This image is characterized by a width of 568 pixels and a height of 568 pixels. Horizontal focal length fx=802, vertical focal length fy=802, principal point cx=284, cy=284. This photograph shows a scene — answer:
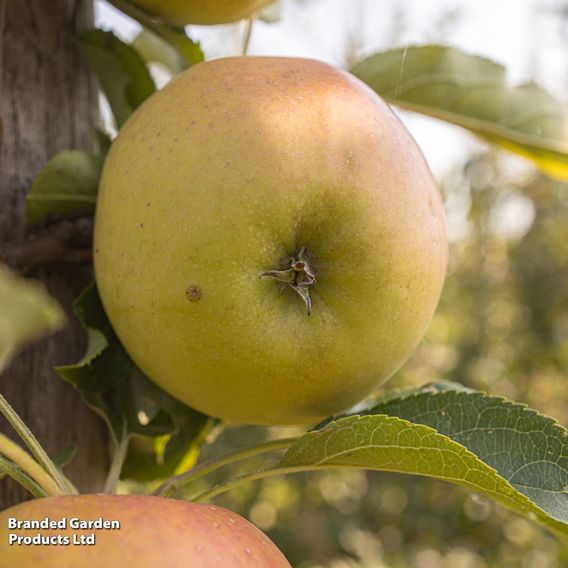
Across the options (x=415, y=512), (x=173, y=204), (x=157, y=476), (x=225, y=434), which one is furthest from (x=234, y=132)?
(x=415, y=512)

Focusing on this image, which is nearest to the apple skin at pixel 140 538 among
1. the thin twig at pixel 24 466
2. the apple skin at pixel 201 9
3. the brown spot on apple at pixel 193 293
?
the thin twig at pixel 24 466

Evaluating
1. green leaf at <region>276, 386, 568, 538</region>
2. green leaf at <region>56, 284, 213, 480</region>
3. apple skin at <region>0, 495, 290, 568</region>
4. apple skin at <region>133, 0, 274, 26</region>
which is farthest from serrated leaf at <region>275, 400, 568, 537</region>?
apple skin at <region>133, 0, 274, 26</region>

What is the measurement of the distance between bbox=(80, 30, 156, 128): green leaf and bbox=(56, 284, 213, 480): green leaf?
0.78ft

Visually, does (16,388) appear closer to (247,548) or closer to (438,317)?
(247,548)

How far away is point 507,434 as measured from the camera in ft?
2.16

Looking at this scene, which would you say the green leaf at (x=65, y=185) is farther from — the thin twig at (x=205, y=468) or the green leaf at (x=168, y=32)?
the thin twig at (x=205, y=468)

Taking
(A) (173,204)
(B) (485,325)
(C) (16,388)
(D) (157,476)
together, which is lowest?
(B) (485,325)

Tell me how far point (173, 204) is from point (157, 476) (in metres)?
0.38

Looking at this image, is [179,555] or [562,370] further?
[562,370]

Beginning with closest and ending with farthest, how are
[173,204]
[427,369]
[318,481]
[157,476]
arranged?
[173,204] → [157,476] → [318,481] → [427,369]

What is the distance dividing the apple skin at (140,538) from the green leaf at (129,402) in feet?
0.68

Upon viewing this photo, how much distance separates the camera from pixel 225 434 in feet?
10.4

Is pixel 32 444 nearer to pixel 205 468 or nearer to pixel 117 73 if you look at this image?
pixel 205 468

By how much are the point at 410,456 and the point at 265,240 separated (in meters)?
0.19
